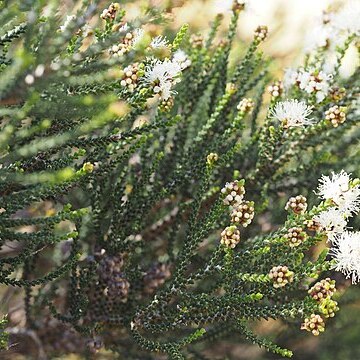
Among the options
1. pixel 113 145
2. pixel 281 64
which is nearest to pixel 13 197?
pixel 113 145

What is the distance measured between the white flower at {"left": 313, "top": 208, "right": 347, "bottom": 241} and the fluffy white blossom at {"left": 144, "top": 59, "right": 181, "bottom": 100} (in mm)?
393

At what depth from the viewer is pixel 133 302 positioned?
1399 mm

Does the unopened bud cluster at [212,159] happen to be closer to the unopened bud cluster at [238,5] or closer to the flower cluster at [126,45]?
the flower cluster at [126,45]

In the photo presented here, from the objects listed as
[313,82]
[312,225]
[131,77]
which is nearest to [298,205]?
[312,225]

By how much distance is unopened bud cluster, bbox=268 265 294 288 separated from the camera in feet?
3.60

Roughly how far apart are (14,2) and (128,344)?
0.90 metres

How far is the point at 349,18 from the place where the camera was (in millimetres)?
1528

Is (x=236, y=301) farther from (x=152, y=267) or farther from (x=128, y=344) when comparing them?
(x=128, y=344)

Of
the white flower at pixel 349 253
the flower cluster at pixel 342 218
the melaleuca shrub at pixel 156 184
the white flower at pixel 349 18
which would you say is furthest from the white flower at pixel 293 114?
the white flower at pixel 349 18

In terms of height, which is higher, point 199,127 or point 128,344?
point 199,127

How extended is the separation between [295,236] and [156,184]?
1.42ft

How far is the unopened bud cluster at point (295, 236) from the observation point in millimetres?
1115

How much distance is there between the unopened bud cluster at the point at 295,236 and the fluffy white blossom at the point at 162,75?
1.21 feet

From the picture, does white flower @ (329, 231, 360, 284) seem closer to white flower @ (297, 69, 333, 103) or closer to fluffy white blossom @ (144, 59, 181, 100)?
white flower @ (297, 69, 333, 103)
